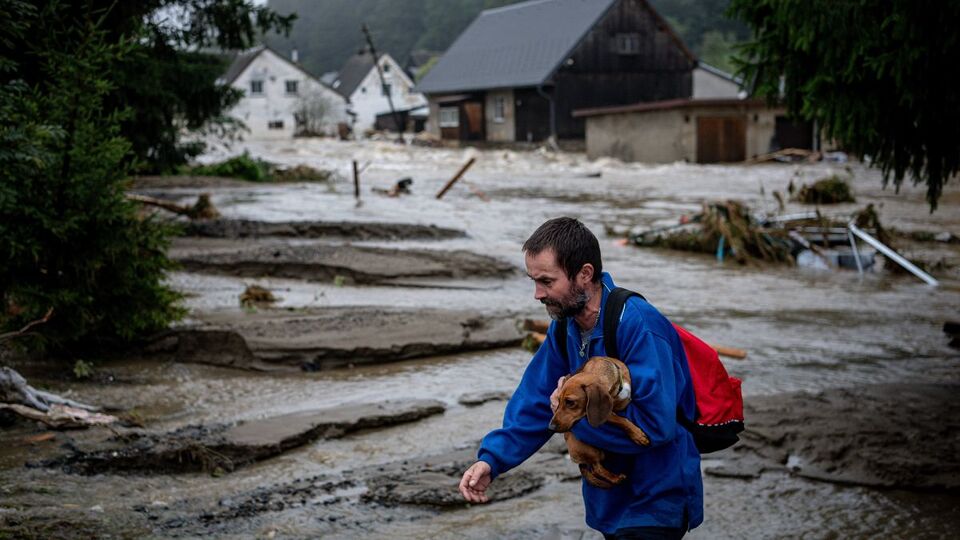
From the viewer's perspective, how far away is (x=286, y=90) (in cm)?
8100

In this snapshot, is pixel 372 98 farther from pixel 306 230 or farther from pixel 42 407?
pixel 42 407

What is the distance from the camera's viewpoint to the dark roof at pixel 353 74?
87.5 m

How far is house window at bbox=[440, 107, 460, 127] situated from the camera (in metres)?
62.9

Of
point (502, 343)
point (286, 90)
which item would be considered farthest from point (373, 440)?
point (286, 90)

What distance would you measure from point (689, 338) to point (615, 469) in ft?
1.55

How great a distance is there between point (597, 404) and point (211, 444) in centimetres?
380

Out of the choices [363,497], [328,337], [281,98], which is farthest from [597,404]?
[281,98]

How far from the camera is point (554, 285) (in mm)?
3162

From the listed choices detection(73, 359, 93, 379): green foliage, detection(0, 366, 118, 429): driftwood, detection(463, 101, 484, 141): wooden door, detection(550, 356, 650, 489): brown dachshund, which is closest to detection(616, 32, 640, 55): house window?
detection(463, 101, 484, 141): wooden door

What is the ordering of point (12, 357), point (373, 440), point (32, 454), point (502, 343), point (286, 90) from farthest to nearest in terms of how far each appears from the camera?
point (286, 90)
point (502, 343)
point (12, 357)
point (373, 440)
point (32, 454)

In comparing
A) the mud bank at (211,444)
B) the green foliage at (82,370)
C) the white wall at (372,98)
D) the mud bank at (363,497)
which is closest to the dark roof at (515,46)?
the white wall at (372,98)

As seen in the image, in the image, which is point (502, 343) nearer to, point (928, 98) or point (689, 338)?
point (928, 98)

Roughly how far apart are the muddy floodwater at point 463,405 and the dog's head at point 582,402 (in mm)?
2150

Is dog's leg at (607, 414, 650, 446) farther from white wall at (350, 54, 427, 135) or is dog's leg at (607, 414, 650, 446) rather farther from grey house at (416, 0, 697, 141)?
white wall at (350, 54, 427, 135)
